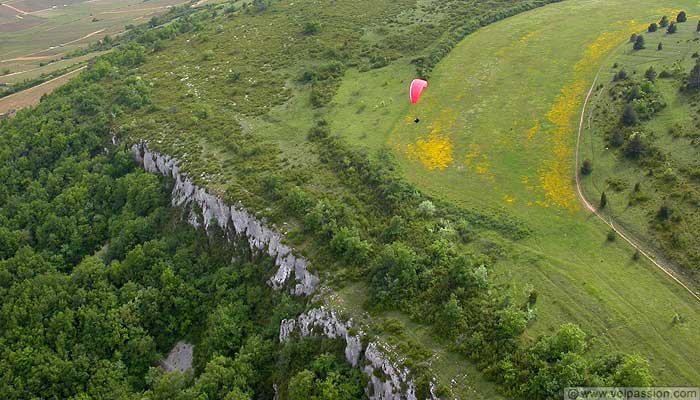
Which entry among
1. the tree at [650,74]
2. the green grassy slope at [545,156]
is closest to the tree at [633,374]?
the green grassy slope at [545,156]

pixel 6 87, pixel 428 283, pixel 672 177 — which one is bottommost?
pixel 6 87

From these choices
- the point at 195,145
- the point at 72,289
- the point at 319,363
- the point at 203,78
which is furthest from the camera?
the point at 203,78

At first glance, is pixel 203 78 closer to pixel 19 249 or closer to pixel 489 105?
pixel 19 249

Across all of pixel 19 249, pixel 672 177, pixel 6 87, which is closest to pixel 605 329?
pixel 672 177

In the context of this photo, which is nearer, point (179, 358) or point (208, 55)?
point (179, 358)

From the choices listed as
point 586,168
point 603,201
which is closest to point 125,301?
point 603,201

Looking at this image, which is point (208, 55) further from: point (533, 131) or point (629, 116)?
point (629, 116)
